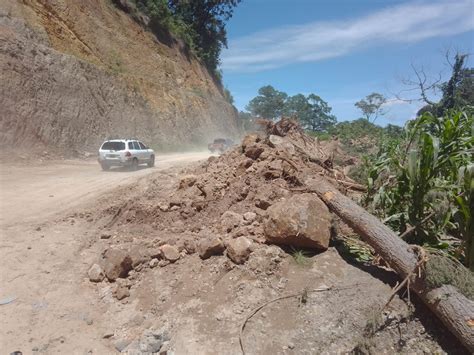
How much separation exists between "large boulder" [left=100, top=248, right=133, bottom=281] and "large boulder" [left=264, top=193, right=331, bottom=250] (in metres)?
1.95

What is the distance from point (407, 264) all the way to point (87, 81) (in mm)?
21974

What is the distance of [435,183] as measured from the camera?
192 inches

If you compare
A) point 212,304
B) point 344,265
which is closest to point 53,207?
point 212,304

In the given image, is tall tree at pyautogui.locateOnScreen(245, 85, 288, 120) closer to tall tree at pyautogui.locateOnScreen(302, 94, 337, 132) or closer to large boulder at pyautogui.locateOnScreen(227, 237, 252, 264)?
tall tree at pyautogui.locateOnScreen(302, 94, 337, 132)

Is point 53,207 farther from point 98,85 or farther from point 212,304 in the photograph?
point 98,85

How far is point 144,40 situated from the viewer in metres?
32.4

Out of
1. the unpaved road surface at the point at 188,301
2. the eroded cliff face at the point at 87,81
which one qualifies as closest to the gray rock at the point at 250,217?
the unpaved road surface at the point at 188,301

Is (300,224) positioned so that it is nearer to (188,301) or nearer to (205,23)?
(188,301)

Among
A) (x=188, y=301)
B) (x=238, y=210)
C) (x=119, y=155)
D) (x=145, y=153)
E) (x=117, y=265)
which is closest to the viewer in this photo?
(x=188, y=301)

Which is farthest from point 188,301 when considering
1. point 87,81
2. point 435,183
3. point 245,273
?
point 87,81

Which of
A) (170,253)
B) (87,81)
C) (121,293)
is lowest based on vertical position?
(121,293)

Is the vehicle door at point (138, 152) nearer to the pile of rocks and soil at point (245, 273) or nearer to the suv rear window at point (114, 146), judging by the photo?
the suv rear window at point (114, 146)

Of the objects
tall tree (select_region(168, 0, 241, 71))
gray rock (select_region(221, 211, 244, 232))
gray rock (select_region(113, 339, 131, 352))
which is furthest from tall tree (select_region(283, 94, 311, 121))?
gray rock (select_region(113, 339, 131, 352))

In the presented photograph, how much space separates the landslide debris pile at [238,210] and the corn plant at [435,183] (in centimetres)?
103
